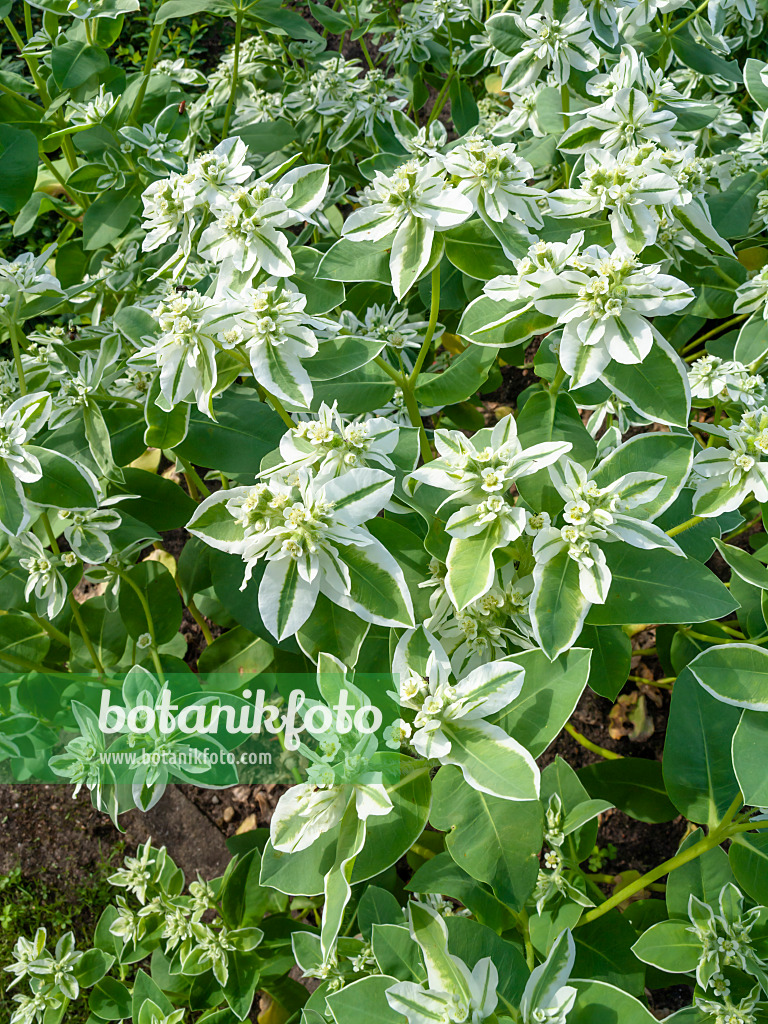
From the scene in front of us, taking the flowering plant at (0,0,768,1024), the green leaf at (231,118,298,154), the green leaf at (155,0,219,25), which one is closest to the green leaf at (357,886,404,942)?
the flowering plant at (0,0,768,1024)

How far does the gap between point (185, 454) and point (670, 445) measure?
885 millimetres

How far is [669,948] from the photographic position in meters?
1.31

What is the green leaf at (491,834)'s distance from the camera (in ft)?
3.89

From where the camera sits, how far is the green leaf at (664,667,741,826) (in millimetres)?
1434

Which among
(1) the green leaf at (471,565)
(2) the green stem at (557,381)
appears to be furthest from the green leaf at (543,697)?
(2) the green stem at (557,381)

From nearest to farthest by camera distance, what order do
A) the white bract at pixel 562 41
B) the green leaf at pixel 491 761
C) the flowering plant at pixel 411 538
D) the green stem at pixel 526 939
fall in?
the green leaf at pixel 491 761 < the flowering plant at pixel 411 538 < the green stem at pixel 526 939 < the white bract at pixel 562 41

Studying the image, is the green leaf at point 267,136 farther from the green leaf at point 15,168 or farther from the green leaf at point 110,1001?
the green leaf at point 110,1001

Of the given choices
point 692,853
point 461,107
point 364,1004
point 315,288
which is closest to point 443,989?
point 364,1004

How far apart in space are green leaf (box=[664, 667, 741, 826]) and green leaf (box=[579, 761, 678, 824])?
0.33m

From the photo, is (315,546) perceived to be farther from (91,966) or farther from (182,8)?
(182,8)

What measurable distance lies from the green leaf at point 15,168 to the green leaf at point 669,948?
1959 millimetres

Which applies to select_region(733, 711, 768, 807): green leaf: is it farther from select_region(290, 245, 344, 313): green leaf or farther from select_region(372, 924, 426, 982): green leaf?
select_region(290, 245, 344, 313): green leaf

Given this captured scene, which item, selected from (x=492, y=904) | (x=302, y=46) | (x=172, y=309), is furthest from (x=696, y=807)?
(x=302, y=46)

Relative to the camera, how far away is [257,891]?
166cm
